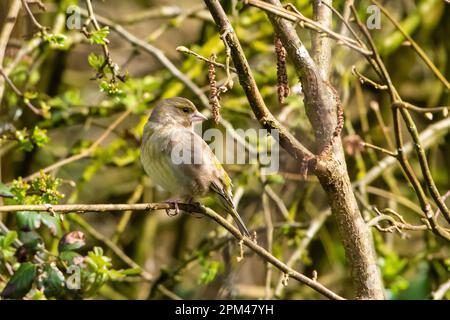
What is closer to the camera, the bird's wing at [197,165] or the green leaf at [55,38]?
the green leaf at [55,38]

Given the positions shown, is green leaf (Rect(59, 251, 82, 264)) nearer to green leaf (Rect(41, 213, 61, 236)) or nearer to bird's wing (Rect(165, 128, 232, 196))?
green leaf (Rect(41, 213, 61, 236))

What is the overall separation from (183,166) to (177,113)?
1.41 feet

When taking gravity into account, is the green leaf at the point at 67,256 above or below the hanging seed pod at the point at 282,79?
below

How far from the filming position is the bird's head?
3.70 metres

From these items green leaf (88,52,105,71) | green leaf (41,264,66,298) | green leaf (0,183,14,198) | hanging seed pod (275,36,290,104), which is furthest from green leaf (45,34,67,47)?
hanging seed pod (275,36,290,104)

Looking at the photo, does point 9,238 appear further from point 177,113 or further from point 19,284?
point 177,113

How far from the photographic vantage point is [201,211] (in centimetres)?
269

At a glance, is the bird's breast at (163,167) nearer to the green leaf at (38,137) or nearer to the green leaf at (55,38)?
the green leaf at (38,137)

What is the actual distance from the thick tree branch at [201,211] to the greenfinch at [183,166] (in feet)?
1.60

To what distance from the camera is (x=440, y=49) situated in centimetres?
534

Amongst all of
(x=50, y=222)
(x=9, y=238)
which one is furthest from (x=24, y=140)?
(x=9, y=238)

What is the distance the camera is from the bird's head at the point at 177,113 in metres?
3.70

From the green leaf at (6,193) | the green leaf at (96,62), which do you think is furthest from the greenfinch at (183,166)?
the green leaf at (6,193)

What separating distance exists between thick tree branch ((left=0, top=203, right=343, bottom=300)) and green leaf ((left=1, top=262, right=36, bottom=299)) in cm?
70
